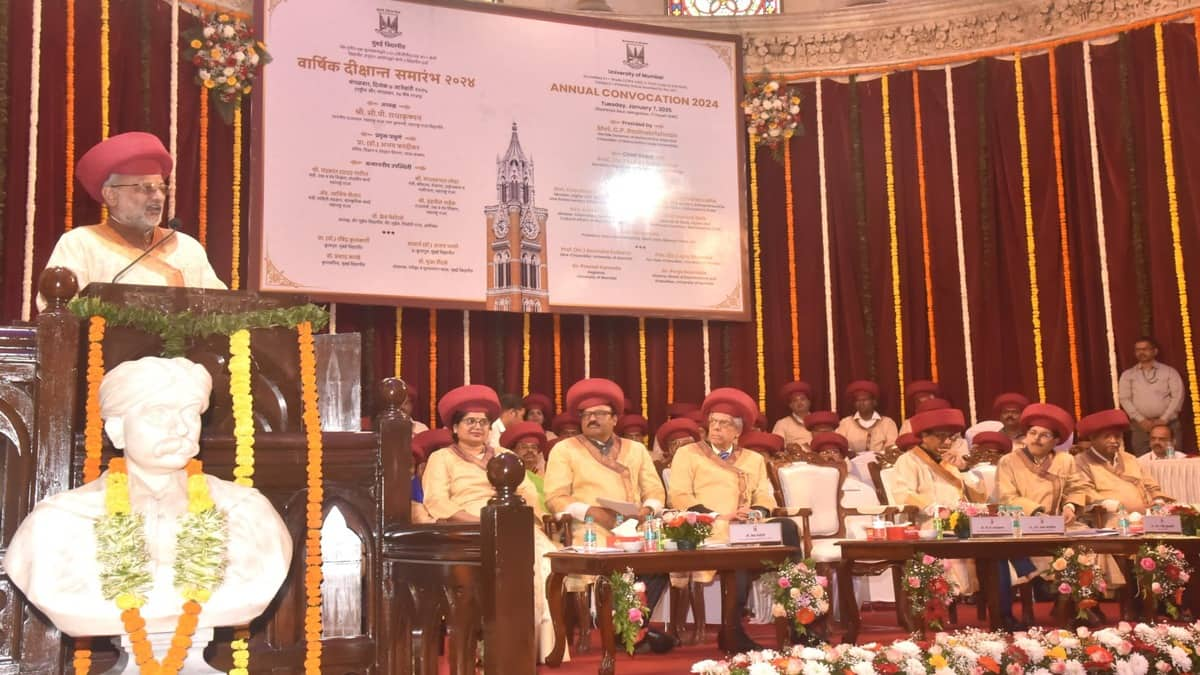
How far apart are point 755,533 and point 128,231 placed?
280 cm

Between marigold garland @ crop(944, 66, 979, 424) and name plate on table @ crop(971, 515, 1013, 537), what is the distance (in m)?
4.12

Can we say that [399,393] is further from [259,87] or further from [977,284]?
[977,284]

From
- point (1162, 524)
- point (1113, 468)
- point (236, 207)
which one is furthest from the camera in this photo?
point (236, 207)

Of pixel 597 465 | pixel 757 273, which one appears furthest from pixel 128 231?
pixel 757 273

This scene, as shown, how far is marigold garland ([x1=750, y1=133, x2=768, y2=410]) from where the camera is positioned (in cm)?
1003

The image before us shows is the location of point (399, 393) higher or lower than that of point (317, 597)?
higher

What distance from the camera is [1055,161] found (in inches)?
380

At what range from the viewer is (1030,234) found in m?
9.69

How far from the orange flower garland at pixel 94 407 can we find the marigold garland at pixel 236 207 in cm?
598

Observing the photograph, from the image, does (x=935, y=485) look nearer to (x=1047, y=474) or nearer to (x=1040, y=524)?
(x=1047, y=474)

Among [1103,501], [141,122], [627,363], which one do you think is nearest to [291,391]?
[1103,501]

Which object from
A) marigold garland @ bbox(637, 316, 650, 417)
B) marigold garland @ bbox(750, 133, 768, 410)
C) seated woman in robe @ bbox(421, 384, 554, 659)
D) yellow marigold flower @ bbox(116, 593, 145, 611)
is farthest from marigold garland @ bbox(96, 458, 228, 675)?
marigold garland @ bbox(750, 133, 768, 410)

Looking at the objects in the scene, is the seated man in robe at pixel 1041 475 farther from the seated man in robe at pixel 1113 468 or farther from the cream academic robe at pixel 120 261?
the cream academic robe at pixel 120 261

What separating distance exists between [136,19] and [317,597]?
6461 mm
